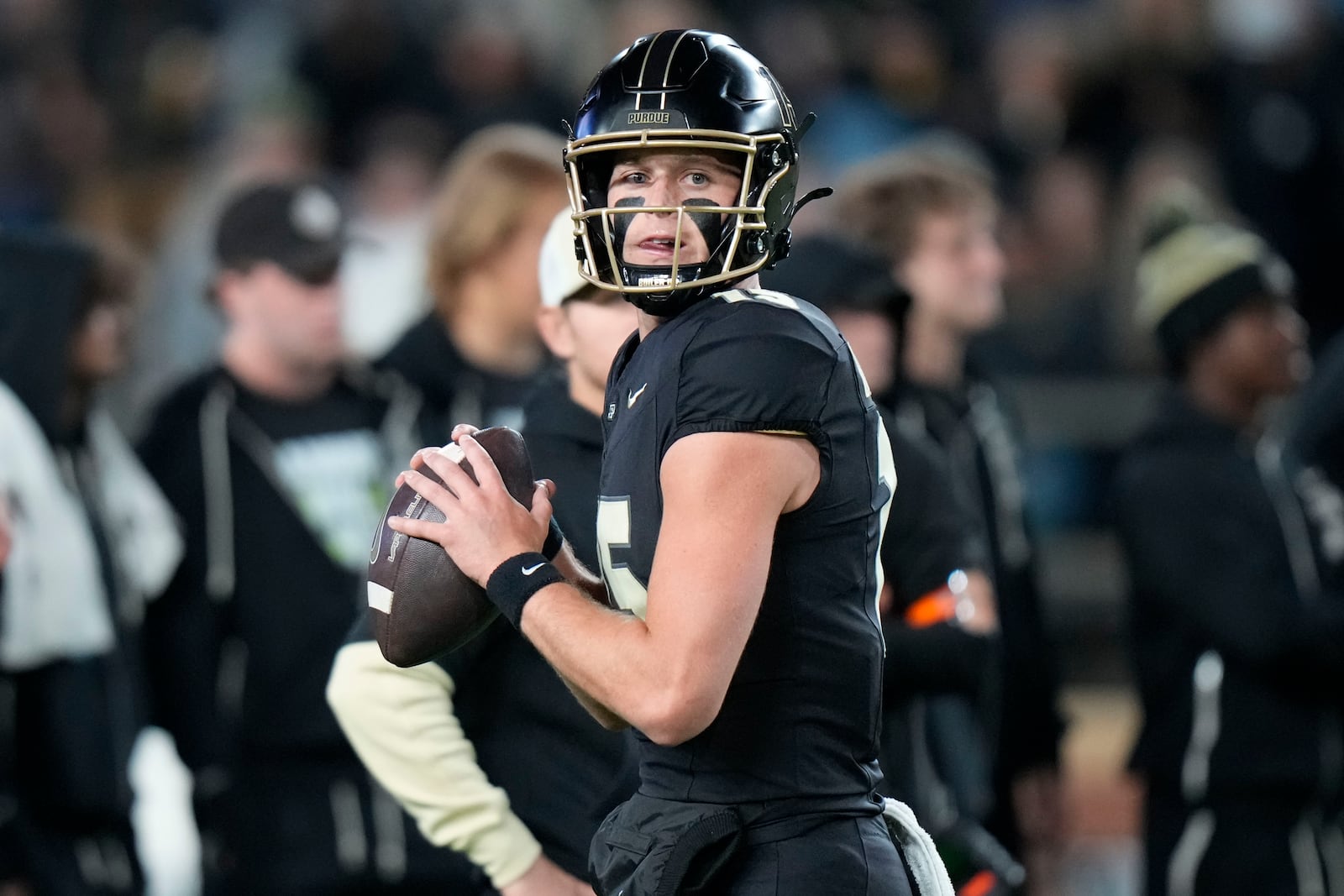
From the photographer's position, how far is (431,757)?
337cm

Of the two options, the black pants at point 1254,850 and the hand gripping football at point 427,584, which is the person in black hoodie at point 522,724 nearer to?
the hand gripping football at point 427,584

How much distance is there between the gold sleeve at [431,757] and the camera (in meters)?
3.36

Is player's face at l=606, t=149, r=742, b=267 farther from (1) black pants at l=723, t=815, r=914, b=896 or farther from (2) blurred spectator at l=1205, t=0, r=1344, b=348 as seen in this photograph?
(2) blurred spectator at l=1205, t=0, r=1344, b=348

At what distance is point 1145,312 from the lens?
559cm

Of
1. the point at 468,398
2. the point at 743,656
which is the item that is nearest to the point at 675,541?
the point at 743,656

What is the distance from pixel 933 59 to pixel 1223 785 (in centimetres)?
669

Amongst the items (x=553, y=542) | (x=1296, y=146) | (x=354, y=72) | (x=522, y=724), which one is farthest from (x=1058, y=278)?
(x=553, y=542)

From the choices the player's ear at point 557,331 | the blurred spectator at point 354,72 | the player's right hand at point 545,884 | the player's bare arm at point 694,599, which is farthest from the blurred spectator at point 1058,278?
the player's bare arm at point 694,599

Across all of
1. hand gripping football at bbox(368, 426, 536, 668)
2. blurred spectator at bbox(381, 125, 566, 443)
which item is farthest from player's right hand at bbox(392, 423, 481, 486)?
blurred spectator at bbox(381, 125, 566, 443)

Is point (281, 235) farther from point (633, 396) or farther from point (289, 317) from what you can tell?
point (633, 396)

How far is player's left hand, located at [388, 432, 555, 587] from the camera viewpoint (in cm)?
275

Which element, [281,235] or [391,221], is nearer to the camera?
[281,235]

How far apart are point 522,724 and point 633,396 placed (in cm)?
97

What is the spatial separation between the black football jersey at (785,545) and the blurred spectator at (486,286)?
2.83 m
